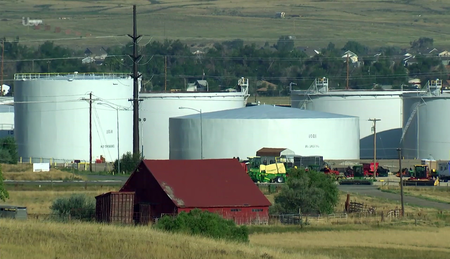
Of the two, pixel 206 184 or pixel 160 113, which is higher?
pixel 160 113

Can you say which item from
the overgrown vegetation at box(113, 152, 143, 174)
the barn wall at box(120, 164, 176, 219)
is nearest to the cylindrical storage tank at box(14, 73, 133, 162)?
the overgrown vegetation at box(113, 152, 143, 174)

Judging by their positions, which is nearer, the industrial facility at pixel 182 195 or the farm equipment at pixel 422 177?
the industrial facility at pixel 182 195

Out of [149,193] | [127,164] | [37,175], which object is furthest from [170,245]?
[127,164]

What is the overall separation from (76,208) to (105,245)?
1894cm

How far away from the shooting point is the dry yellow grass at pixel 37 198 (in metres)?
49.7

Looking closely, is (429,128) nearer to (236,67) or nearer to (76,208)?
(76,208)

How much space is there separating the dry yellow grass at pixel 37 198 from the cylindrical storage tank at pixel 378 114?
3812 centimetres

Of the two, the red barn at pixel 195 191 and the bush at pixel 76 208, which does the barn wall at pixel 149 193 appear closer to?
the red barn at pixel 195 191

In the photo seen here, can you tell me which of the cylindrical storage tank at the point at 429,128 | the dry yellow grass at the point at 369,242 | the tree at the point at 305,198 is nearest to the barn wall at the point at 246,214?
the tree at the point at 305,198

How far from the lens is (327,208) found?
167 ft

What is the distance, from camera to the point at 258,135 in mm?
80000

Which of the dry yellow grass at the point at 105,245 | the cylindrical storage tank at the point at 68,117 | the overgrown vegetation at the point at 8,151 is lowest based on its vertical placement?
the dry yellow grass at the point at 105,245

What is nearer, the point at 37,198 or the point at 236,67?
the point at 37,198

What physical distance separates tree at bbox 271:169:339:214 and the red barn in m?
3.31
